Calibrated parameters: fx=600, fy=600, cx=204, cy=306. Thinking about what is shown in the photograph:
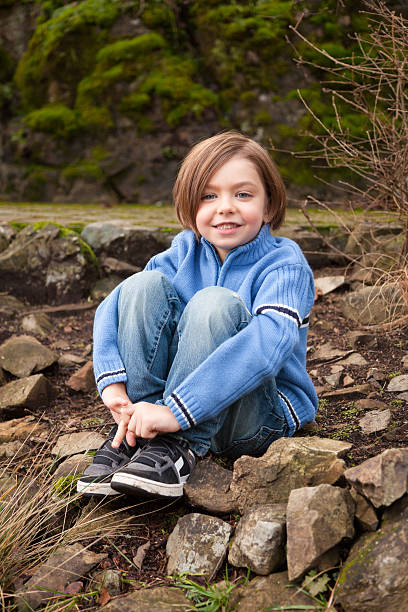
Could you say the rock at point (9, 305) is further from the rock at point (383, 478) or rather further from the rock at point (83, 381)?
the rock at point (383, 478)

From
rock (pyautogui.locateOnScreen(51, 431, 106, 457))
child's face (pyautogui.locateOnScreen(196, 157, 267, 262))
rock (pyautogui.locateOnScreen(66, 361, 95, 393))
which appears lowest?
rock (pyautogui.locateOnScreen(66, 361, 95, 393))

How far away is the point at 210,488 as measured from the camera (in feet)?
5.84

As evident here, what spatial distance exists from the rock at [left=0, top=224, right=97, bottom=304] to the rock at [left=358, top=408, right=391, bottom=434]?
2.25 m

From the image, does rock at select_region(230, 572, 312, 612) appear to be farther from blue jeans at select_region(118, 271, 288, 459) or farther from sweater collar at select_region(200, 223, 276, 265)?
sweater collar at select_region(200, 223, 276, 265)

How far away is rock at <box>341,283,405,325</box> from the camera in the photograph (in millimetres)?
3096

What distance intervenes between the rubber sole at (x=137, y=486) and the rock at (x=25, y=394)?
3.62ft

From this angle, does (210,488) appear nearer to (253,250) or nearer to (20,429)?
(253,250)

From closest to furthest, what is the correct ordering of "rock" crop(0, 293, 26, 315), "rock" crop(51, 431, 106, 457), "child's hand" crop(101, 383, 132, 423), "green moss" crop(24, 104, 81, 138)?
"child's hand" crop(101, 383, 132, 423), "rock" crop(51, 431, 106, 457), "rock" crop(0, 293, 26, 315), "green moss" crop(24, 104, 81, 138)

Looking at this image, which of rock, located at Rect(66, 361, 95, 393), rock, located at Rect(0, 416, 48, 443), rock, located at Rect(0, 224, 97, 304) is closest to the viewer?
rock, located at Rect(0, 416, 48, 443)

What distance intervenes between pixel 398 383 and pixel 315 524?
3.84 ft

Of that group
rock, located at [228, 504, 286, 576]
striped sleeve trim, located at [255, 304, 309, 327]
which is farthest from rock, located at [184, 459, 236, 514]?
striped sleeve trim, located at [255, 304, 309, 327]

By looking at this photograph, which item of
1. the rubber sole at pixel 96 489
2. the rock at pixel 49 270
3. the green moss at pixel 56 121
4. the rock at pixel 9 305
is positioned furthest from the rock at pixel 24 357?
the green moss at pixel 56 121

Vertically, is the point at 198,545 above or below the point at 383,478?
below

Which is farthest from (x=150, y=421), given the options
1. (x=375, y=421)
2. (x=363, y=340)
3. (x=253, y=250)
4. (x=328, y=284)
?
(x=328, y=284)
